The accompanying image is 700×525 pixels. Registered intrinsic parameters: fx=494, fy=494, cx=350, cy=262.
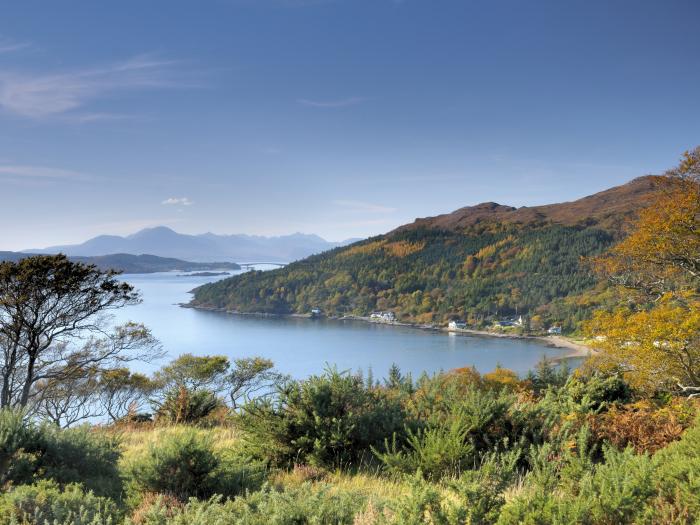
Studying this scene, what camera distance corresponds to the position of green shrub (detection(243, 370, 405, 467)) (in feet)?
22.5

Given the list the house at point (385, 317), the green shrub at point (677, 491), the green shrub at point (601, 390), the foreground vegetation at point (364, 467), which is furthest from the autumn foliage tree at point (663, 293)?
the house at point (385, 317)

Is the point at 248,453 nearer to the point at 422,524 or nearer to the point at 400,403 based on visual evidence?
the point at 400,403

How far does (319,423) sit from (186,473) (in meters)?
1.99

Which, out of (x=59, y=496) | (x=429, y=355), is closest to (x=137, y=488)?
(x=59, y=496)

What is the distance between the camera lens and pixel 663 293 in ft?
56.0

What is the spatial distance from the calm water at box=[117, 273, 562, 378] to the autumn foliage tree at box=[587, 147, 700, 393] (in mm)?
75474

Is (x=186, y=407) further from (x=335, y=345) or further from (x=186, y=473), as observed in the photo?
(x=335, y=345)

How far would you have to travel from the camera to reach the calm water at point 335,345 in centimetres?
10331

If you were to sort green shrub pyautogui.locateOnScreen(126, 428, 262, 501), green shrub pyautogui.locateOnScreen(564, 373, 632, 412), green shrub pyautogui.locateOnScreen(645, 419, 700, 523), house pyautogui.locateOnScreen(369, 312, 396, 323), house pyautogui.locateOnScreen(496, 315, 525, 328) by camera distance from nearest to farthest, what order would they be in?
green shrub pyautogui.locateOnScreen(645, 419, 700, 523), green shrub pyautogui.locateOnScreen(126, 428, 262, 501), green shrub pyautogui.locateOnScreen(564, 373, 632, 412), house pyautogui.locateOnScreen(496, 315, 525, 328), house pyautogui.locateOnScreen(369, 312, 396, 323)

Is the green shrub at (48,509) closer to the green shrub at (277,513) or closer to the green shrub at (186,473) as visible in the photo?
the green shrub at (277,513)

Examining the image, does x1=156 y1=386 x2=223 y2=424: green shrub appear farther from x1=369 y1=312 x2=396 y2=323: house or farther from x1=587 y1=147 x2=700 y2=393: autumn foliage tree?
x1=369 y1=312 x2=396 y2=323: house

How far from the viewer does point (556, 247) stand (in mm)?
192750

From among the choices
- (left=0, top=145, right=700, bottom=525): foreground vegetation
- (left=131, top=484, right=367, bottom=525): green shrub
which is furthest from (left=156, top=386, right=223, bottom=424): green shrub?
(left=131, top=484, right=367, bottom=525): green shrub

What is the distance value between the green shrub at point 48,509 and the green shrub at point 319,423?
2711mm
